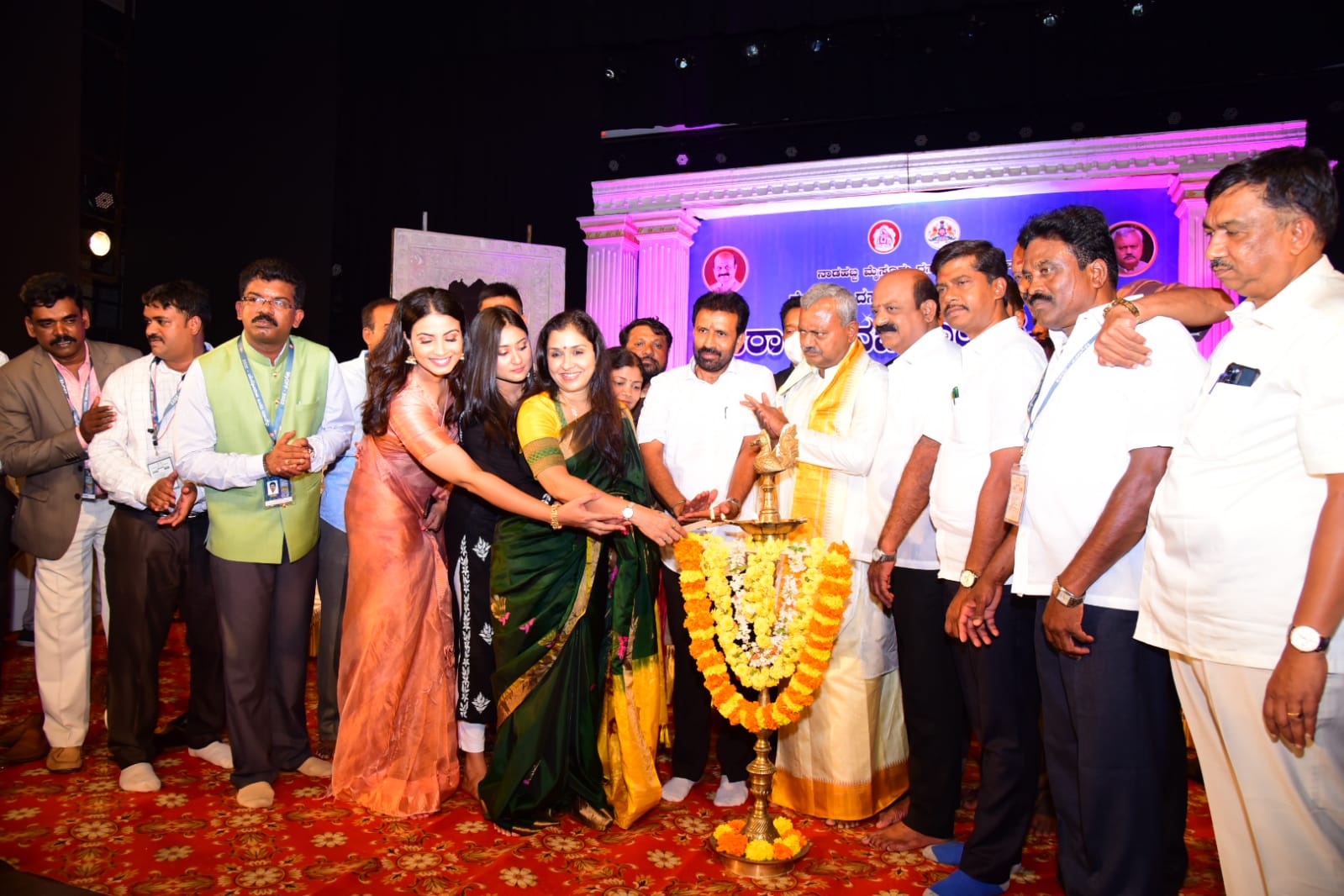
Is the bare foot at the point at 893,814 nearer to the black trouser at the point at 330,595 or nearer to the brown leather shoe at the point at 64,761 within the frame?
the black trouser at the point at 330,595

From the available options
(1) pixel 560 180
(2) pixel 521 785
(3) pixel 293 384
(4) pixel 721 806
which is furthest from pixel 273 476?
(1) pixel 560 180

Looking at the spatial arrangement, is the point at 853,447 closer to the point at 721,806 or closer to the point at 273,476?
the point at 721,806

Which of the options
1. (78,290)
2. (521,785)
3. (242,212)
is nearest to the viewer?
(521,785)

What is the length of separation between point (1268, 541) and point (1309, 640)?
0.71ft

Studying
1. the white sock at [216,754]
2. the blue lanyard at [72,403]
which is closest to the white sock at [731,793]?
the white sock at [216,754]

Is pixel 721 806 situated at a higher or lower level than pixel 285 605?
lower

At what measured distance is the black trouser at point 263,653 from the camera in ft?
11.0

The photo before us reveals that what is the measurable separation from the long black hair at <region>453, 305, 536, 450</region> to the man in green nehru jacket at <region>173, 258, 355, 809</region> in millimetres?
652

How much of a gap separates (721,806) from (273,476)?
202 centimetres

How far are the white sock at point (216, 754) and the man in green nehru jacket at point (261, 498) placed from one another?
23 centimetres

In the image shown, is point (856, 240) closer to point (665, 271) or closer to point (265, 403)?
point (665, 271)

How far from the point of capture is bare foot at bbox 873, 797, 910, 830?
315cm

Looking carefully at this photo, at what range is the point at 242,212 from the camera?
7855mm

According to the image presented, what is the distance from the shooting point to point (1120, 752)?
2.22 metres
